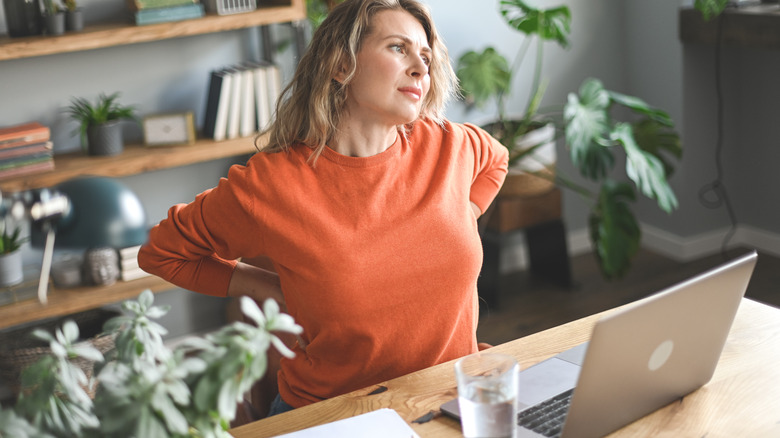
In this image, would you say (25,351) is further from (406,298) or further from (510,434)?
(510,434)

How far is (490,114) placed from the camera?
3.67 m

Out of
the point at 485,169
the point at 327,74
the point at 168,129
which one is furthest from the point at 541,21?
the point at 327,74

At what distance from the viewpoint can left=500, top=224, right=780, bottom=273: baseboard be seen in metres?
3.72

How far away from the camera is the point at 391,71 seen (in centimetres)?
156

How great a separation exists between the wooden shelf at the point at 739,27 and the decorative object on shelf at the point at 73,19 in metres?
2.35

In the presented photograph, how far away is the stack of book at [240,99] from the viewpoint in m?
3.00

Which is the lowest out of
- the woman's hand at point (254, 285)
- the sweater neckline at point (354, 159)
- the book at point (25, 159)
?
the woman's hand at point (254, 285)

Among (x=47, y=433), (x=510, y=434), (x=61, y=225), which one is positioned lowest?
(x=510, y=434)

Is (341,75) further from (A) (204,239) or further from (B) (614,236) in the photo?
(B) (614,236)

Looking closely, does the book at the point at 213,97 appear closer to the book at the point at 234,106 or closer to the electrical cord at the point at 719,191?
the book at the point at 234,106

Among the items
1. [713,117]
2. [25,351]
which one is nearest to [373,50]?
[25,351]

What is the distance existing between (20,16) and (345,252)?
1.79 m

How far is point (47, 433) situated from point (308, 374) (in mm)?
749

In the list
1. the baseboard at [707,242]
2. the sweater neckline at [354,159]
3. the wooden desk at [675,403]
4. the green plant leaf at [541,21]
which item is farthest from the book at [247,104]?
the baseboard at [707,242]
